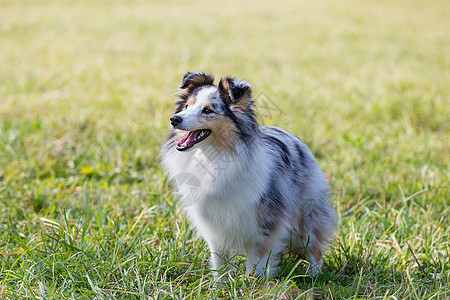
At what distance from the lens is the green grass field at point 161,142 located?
2850 millimetres

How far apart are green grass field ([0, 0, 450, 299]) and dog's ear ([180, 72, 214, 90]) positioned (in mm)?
232

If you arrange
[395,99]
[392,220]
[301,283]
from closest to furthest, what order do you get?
1. [301,283]
2. [392,220]
3. [395,99]

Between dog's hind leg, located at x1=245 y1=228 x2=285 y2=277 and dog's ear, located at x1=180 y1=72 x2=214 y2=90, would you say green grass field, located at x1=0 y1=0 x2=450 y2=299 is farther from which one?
dog's ear, located at x1=180 y1=72 x2=214 y2=90

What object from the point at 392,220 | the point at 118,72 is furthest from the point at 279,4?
the point at 392,220

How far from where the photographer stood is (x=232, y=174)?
8.81ft

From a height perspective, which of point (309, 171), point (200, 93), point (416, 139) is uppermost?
point (200, 93)

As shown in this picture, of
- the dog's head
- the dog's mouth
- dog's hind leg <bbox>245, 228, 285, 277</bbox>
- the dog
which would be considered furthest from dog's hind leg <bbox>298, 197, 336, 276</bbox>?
the dog's mouth

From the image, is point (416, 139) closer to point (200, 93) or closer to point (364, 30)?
point (200, 93)

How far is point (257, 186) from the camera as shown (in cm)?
272

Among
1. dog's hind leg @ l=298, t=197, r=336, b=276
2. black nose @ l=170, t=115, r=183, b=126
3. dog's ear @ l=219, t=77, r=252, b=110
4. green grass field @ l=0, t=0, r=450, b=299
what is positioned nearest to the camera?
black nose @ l=170, t=115, r=183, b=126

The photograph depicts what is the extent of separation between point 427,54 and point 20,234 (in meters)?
10.2

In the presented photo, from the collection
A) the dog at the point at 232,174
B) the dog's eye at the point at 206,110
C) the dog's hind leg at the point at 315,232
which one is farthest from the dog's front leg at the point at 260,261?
the dog's eye at the point at 206,110

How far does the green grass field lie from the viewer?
285cm

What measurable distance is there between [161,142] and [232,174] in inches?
106
